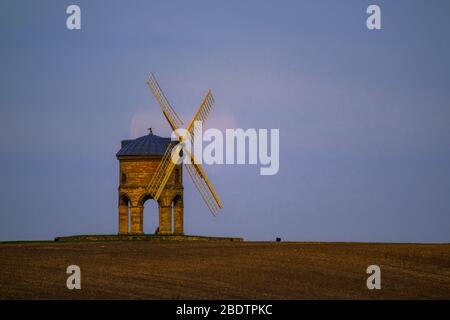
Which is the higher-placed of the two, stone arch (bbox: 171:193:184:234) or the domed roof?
the domed roof

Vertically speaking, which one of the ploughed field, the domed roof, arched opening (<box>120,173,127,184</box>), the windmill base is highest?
the domed roof

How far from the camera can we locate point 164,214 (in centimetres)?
6438

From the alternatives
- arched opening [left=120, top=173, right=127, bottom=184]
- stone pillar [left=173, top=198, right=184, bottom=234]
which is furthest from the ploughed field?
stone pillar [left=173, top=198, right=184, bottom=234]

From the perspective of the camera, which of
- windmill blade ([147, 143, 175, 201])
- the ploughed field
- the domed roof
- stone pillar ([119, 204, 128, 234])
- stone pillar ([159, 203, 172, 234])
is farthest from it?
stone pillar ([119, 204, 128, 234])

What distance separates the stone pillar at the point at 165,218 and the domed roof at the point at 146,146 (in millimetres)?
3090

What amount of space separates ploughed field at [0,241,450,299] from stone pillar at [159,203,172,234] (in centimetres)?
1728

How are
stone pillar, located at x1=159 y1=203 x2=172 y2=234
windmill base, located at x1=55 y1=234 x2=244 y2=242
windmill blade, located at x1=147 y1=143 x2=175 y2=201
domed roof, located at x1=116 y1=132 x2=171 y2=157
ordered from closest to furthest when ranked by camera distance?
1. windmill base, located at x1=55 y1=234 x2=244 y2=242
2. windmill blade, located at x1=147 y1=143 x2=175 y2=201
3. domed roof, located at x1=116 y1=132 x2=171 y2=157
4. stone pillar, located at x1=159 y1=203 x2=172 y2=234

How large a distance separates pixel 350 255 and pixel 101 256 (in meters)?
8.99

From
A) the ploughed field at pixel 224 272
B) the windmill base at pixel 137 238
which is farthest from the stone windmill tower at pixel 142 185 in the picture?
the ploughed field at pixel 224 272

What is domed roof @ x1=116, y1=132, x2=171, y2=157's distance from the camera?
63.4 metres

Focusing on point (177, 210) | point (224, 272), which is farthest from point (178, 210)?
point (224, 272)

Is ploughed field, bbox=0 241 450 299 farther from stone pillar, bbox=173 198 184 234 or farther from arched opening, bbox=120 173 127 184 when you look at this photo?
stone pillar, bbox=173 198 184 234
